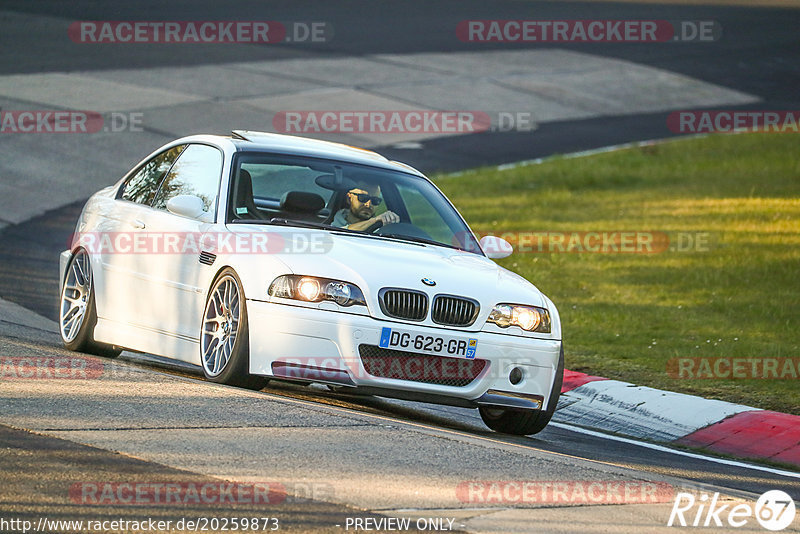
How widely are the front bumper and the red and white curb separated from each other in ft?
6.49

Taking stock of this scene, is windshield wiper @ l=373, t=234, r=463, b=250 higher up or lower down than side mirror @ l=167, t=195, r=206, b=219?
lower down

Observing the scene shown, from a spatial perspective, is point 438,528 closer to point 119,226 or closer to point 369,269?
point 369,269

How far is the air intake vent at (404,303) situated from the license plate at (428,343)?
4.9 inches

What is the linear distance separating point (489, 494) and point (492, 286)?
2332 mm

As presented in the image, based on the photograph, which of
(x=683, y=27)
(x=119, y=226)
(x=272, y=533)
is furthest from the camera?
(x=683, y=27)

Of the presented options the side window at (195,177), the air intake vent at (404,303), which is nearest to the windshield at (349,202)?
the side window at (195,177)

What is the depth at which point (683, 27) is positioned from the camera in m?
38.0

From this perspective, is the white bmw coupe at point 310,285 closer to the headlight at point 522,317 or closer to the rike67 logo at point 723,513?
the headlight at point 522,317

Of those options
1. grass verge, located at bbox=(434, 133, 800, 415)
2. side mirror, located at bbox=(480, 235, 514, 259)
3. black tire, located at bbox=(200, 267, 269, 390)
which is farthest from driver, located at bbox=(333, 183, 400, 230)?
grass verge, located at bbox=(434, 133, 800, 415)

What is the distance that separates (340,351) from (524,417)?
1464 mm

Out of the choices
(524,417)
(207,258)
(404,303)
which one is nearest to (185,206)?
(207,258)

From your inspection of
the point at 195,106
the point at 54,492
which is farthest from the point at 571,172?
the point at 54,492

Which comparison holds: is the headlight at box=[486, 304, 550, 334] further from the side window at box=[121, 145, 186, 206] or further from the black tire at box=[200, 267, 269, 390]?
the side window at box=[121, 145, 186, 206]

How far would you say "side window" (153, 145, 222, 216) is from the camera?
9.11 meters
